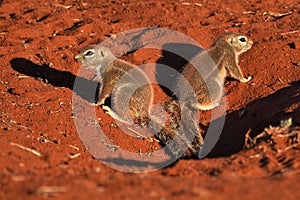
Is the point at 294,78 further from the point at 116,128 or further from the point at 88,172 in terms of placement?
the point at 88,172

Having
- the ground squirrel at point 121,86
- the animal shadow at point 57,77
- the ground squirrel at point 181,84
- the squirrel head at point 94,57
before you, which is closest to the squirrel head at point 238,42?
the ground squirrel at point 181,84

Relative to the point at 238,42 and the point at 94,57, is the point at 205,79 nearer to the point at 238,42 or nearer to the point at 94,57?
the point at 238,42

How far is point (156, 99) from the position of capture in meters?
8.09

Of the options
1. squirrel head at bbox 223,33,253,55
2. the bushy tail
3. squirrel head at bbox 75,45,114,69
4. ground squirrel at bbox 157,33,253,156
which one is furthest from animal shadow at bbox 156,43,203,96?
squirrel head at bbox 75,45,114,69

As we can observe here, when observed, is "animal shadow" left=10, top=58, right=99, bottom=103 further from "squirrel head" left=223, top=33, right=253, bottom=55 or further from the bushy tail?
"squirrel head" left=223, top=33, right=253, bottom=55

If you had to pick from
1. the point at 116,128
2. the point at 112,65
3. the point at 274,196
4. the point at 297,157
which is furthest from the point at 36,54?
the point at 274,196

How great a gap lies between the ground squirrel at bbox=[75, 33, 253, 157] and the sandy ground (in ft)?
0.75

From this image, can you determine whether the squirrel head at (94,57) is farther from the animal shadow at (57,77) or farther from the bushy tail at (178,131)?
the bushy tail at (178,131)

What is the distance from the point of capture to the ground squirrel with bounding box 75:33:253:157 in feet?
24.2

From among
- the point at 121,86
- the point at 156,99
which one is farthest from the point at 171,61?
the point at 121,86

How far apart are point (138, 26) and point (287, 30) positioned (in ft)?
10.0

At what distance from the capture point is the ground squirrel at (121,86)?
749 centimetres

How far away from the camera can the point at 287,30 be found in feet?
30.0

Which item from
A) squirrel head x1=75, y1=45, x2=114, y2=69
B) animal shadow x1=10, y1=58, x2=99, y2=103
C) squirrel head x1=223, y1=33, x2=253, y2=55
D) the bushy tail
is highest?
squirrel head x1=223, y1=33, x2=253, y2=55
